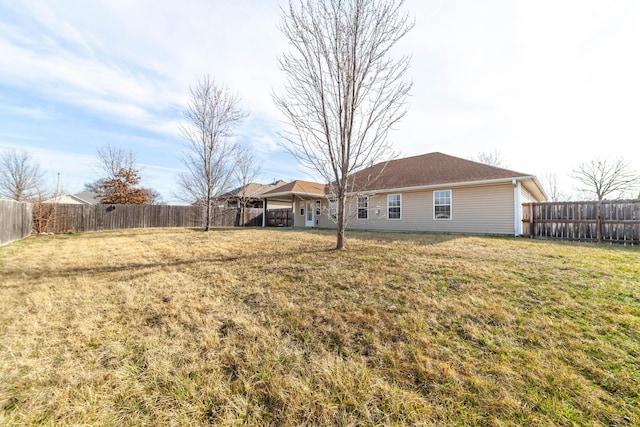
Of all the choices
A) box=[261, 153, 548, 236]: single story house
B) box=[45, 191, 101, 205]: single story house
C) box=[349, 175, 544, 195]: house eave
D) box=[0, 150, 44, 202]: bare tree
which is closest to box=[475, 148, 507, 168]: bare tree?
box=[261, 153, 548, 236]: single story house

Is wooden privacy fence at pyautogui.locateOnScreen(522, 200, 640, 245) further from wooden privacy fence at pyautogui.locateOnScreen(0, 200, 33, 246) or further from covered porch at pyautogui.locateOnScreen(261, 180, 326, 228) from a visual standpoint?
wooden privacy fence at pyautogui.locateOnScreen(0, 200, 33, 246)

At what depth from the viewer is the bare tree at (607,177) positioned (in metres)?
19.7

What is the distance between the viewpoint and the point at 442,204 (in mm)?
11953

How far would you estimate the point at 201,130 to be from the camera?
13.6 metres

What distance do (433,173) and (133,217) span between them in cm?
1947

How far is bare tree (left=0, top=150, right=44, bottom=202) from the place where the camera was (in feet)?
68.8

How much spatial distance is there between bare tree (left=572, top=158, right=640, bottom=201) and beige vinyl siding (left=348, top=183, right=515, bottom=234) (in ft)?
62.6

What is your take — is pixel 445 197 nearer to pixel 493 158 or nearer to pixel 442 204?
pixel 442 204

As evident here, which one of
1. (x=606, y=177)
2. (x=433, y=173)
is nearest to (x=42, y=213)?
(x=433, y=173)

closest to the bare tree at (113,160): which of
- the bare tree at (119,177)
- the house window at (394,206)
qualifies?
the bare tree at (119,177)

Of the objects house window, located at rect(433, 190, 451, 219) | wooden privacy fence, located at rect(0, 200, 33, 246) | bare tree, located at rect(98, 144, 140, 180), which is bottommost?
wooden privacy fence, located at rect(0, 200, 33, 246)

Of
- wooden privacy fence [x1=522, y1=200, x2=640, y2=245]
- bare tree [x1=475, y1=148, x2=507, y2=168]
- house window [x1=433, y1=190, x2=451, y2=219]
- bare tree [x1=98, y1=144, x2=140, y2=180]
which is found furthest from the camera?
bare tree [x1=475, y1=148, x2=507, y2=168]

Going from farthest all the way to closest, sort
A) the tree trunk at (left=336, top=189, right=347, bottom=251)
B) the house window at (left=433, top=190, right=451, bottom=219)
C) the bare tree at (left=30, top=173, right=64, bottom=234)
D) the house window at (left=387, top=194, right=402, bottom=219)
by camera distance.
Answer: the house window at (left=387, top=194, right=402, bottom=219), the bare tree at (left=30, top=173, right=64, bottom=234), the house window at (left=433, top=190, right=451, bottom=219), the tree trunk at (left=336, top=189, right=347, bottom=251)

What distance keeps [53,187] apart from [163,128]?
12.2 metres
